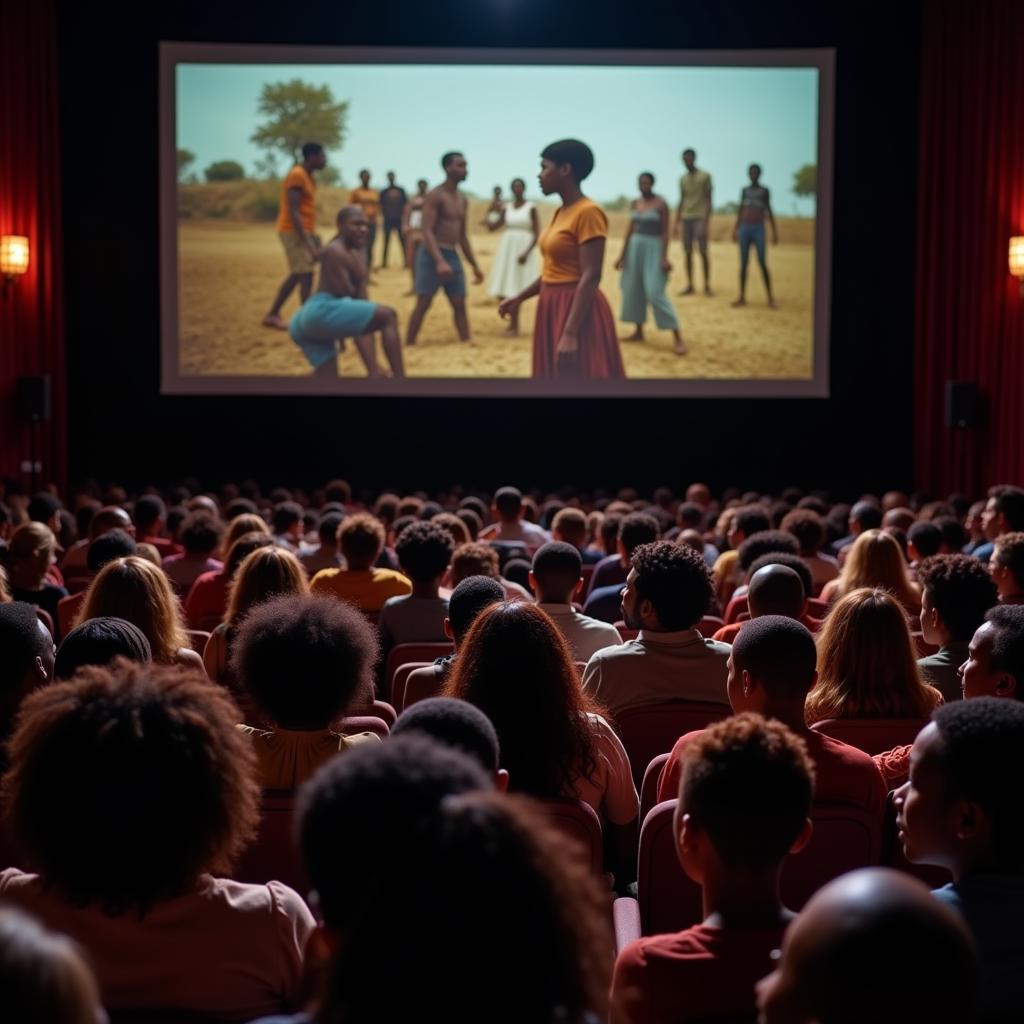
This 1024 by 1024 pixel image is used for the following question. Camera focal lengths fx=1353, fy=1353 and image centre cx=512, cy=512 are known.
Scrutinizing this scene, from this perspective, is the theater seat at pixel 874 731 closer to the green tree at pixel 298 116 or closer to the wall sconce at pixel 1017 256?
the wall sconce at pixel 1017 256

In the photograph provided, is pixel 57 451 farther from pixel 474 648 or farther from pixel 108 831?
pixel 108 831

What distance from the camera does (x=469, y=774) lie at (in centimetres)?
130

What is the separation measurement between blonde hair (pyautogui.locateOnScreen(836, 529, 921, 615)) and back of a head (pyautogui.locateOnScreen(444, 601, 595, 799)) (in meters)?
2.39

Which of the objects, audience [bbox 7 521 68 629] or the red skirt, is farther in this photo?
the red skirt

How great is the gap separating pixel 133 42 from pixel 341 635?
38.6 feet

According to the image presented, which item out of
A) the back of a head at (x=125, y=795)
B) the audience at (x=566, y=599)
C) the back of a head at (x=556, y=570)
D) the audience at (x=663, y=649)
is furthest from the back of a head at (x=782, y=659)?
the back of a head at (x=556, y=570)

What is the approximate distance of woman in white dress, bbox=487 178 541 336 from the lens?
42.6ft

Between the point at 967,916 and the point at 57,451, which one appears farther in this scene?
the point at 57,451

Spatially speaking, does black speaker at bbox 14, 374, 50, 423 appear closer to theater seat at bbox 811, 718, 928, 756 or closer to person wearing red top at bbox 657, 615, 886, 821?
theater seat at bbox 811, 718, 928, 756

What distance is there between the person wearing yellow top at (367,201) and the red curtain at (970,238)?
4.99 metres

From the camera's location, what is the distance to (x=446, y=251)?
13094 millimetres

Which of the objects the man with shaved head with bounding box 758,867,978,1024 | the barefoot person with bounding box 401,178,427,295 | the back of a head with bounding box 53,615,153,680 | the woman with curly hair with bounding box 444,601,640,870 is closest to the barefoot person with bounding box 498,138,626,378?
the barefoot person with bounding box 401,178,427,295

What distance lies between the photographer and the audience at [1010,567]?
4.63 meters

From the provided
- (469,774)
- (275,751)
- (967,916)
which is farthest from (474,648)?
(469,774)
